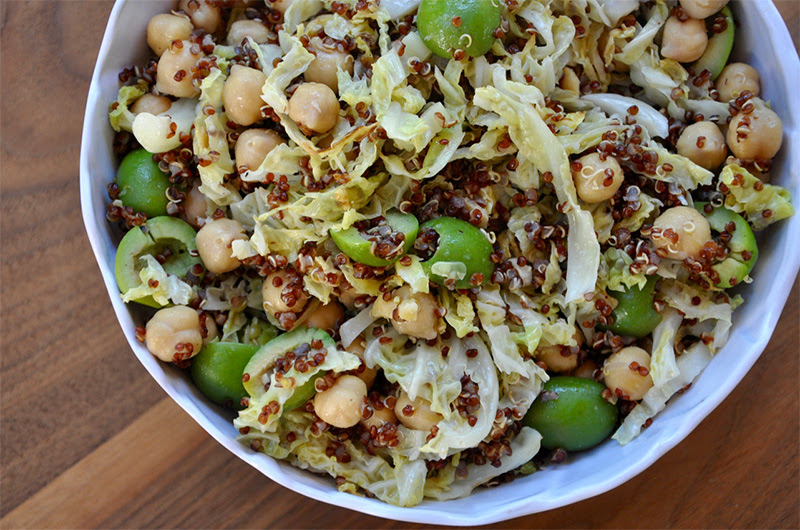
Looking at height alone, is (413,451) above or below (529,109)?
below

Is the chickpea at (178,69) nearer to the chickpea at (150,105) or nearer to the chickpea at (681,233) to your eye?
the chickpea at (150,105)

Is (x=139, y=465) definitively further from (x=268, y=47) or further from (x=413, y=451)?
(x=268, y=47)

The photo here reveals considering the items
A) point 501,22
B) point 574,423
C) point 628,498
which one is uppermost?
point 501,22

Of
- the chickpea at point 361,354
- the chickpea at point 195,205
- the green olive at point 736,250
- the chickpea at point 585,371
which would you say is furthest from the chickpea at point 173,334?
the green olive at point 736,250

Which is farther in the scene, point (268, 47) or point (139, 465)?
point (139, 465)

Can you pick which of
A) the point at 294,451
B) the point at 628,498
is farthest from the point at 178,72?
the point at 628,498

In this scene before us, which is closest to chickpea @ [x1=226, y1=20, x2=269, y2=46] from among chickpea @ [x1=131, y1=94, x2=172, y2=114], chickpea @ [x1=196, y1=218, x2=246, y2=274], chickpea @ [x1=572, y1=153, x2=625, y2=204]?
chickpea @ [x1=131, y1=94, x2=172, y2=114]

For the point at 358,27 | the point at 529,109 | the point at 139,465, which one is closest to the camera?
the point at 529,109
